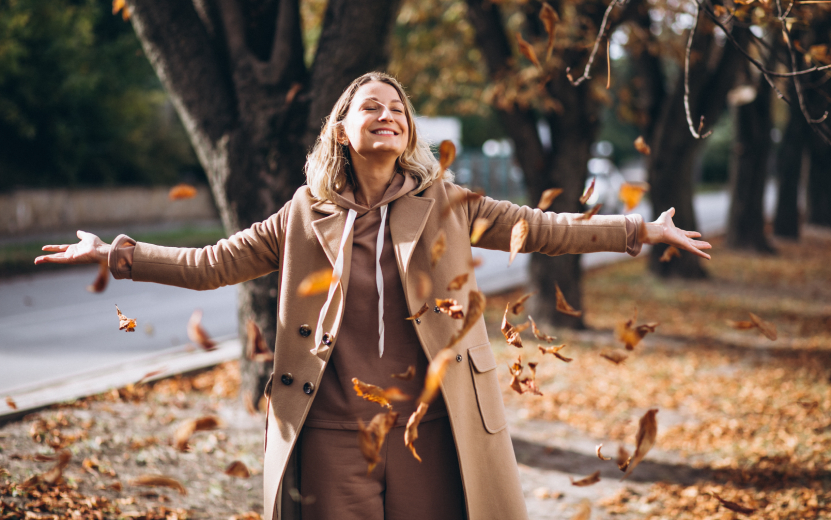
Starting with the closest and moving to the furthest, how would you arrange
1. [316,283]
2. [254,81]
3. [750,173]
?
[316,283], [254,81], [750,173]

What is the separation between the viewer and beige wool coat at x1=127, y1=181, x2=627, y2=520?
2.23 metres

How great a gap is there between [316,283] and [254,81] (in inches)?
109

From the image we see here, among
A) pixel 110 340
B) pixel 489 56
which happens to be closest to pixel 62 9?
pixel 110 340

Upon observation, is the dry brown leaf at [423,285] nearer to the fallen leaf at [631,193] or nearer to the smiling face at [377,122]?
the smiling face at [377,122]

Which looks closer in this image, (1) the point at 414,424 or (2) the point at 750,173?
(1) the point at 414,424

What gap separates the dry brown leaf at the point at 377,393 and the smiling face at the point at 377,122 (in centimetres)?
76

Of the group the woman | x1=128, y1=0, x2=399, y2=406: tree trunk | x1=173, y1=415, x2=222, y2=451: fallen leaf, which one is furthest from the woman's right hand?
x1=128, y1=0, x2=399, y2=406: tree trunk

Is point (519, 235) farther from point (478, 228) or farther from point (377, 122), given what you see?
point (377, 122)

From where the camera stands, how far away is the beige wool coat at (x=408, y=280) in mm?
2227

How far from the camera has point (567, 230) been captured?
231cm

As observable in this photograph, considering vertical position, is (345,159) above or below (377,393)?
above

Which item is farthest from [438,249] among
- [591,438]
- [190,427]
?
[591,438]

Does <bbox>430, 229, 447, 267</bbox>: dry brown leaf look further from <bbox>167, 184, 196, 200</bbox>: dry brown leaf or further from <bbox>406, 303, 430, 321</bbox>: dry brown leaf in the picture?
<bbox>167, 184, 196, 200</bbox>: dry brown leaf

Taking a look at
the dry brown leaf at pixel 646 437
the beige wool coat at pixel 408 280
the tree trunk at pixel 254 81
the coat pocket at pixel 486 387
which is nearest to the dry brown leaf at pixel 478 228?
the beige wool coat at pixel 408 280
